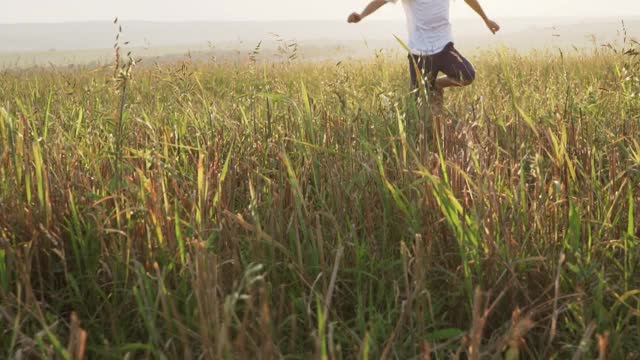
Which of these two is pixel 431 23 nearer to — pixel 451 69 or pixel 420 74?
pixel 451 69

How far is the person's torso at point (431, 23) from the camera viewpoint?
3.87 metres

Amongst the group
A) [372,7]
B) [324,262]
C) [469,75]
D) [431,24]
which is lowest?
[324,262]

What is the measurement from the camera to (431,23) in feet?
12.7

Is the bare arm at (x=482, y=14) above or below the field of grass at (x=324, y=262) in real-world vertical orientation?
above

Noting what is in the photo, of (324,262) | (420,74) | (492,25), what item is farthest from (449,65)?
(324,262)

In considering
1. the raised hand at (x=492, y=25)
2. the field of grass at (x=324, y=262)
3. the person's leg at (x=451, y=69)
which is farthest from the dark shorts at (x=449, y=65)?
the field of grass at (x=324, y=262)

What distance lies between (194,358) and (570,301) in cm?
75

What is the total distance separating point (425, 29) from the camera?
390cm

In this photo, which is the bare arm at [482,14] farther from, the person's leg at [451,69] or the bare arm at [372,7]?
the bare arm at [372,7]

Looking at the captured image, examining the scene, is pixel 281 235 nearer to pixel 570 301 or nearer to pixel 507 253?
pixel 507 253

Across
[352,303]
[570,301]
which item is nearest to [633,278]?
[570,301]

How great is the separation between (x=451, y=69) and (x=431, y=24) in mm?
314

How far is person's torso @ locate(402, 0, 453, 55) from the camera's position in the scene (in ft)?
Answer: 12.7

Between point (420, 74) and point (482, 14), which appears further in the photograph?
point (482, 14)
